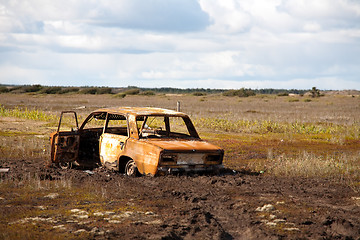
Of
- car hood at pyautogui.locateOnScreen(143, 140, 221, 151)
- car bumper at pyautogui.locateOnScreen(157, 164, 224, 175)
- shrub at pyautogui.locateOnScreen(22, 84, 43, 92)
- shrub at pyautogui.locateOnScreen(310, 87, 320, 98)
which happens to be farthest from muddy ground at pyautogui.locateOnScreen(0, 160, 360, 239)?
shrub at pyautogui.locateOnScreen(22, 84, 43, 92)

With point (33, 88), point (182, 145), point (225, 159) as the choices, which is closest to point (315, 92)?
point (33, 88)

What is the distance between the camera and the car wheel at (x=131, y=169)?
31.2ft

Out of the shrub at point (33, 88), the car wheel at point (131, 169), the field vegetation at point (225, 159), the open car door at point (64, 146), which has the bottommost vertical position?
the field vegetation at point (225, 159)

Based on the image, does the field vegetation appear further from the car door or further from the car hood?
the car hood

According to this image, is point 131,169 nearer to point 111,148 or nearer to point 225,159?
point 111,148

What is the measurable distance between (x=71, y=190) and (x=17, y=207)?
1.44 metres

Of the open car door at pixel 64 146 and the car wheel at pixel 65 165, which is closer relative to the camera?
the open car door at pixel 64 146

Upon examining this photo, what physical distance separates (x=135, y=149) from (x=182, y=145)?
0.97m

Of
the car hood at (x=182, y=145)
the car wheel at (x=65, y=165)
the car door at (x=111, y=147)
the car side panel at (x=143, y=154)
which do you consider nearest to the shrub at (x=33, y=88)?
the car wheel at (x=65, y=165)

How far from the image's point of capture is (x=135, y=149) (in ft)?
30.8

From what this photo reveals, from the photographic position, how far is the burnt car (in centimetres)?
905

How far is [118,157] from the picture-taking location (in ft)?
32.5

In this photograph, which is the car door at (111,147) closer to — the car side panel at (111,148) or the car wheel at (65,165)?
the car side panel at (111,148)

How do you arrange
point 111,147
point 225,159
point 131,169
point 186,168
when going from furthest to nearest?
point 225,159 < point 111,147 < point 131,169 < point 186,168
